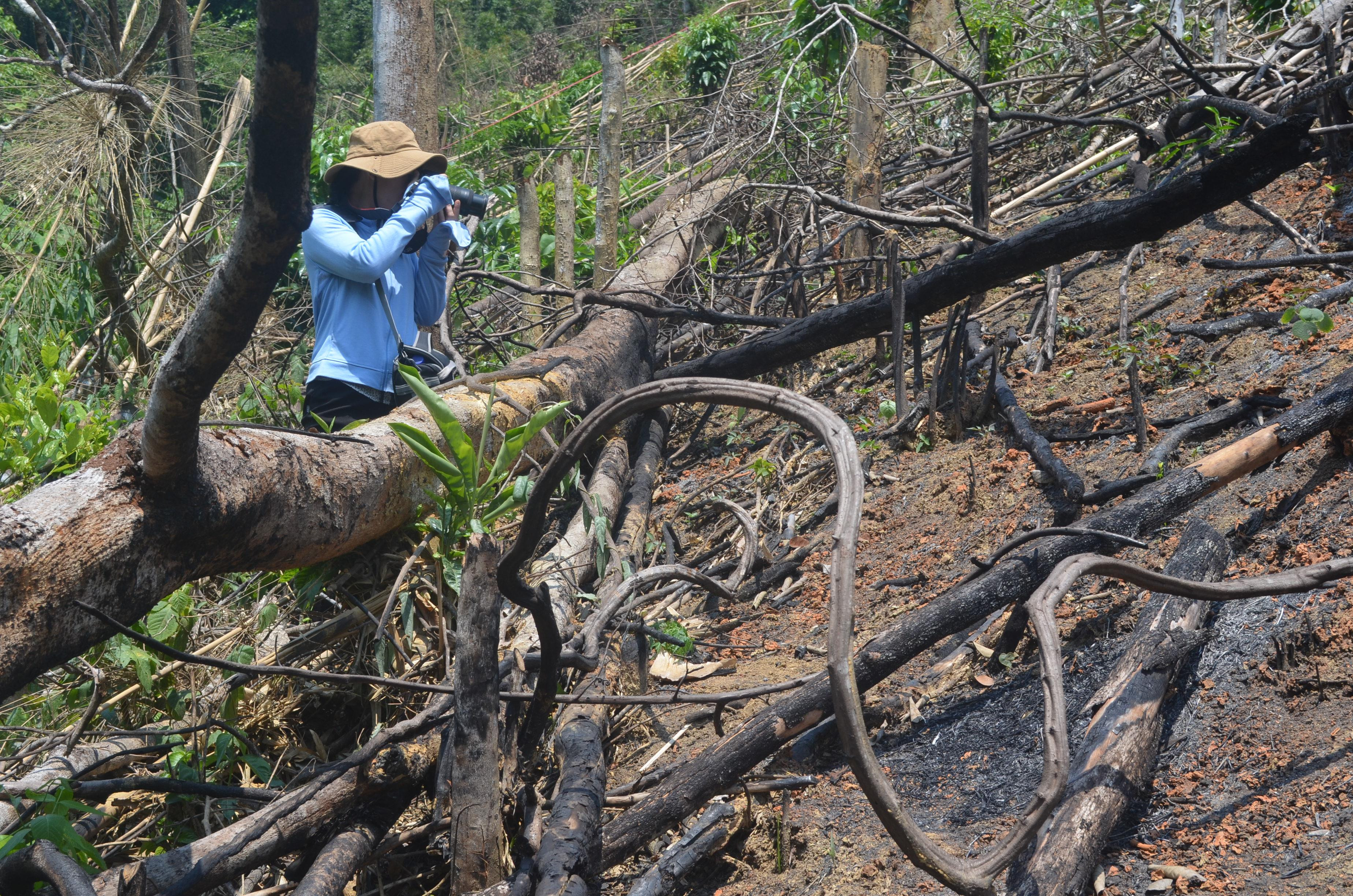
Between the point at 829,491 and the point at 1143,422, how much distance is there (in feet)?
4.48

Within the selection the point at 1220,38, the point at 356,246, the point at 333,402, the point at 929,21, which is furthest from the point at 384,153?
the point at 929,21

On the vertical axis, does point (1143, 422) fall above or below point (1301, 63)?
below

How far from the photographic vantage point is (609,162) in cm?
465

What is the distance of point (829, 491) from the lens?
167 inches

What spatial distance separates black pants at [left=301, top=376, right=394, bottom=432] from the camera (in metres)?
3.07

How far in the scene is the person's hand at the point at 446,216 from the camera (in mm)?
3492

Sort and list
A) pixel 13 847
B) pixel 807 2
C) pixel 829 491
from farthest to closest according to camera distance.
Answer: pixel 807 2
pixel 829 491
pixel 13 847

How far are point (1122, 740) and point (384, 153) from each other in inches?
114

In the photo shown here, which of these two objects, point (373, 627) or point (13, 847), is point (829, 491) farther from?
point (13, 847)

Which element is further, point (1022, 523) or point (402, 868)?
point (1022, 523)

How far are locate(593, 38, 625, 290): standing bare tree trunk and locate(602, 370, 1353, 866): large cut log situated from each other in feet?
9.25

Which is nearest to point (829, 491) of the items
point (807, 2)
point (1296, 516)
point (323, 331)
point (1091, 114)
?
point (1296, 516)

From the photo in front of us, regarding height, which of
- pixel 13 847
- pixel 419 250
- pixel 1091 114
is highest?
pixel 1091 114

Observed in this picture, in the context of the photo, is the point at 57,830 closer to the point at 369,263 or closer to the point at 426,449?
the point at 426,449
